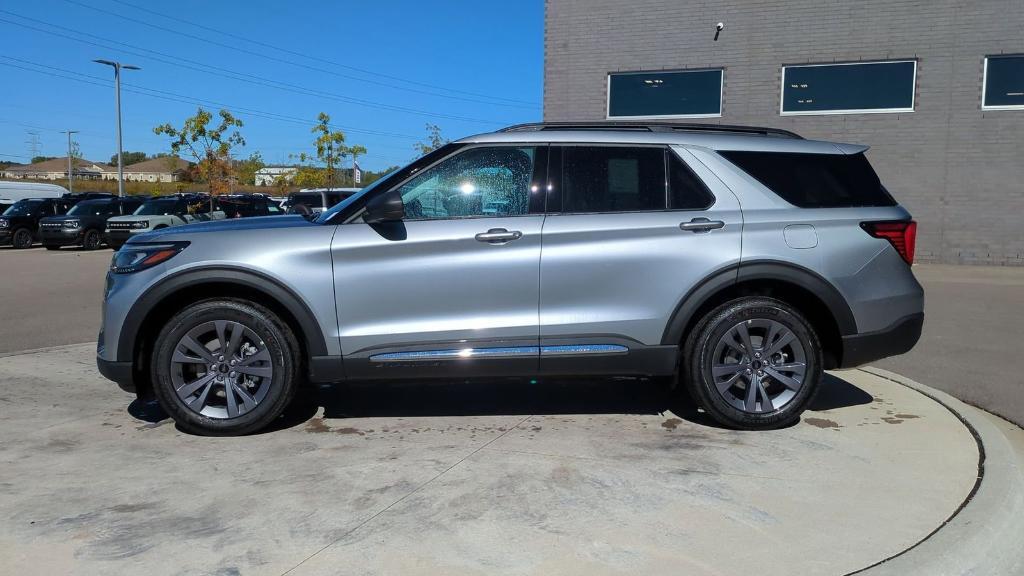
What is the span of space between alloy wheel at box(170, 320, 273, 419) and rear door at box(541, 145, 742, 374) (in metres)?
1.72

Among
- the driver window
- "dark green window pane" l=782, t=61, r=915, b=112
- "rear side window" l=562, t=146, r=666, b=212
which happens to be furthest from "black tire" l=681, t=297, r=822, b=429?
"dark green window pane" l=782, t=61, r=915, b=112

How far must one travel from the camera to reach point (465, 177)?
471 cm

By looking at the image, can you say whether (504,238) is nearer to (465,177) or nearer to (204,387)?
(465,177)

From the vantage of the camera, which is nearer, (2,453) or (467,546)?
(467,546)

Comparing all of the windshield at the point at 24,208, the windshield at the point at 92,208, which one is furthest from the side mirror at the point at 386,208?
the windshield at the point at 24,208

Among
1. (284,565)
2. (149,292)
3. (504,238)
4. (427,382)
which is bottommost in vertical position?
(284,565)

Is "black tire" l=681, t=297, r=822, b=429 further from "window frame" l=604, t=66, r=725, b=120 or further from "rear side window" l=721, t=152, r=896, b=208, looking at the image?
"window frame" l=604, t=66, r=725, b=120

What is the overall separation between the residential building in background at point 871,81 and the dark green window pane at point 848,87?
2 cm

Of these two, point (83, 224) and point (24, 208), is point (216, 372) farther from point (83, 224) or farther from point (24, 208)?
point (24, 208)

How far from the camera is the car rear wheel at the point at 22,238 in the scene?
987 inches

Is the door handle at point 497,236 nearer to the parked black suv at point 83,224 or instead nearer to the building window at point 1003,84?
the building window at point 1003,84

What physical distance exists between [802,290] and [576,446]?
1.72 m

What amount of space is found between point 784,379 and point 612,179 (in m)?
1.63

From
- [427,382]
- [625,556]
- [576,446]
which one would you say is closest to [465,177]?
[427,382]
